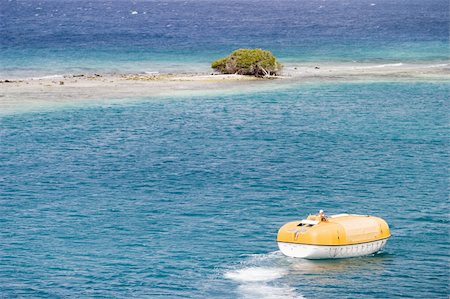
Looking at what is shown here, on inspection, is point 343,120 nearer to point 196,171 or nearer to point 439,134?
point 439,134

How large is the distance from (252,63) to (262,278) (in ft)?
274

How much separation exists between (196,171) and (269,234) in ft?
62.3

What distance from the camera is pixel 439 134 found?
95.6m

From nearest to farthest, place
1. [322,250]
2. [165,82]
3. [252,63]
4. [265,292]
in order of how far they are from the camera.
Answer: [265,292], [322,250], [165,82], [252,63]

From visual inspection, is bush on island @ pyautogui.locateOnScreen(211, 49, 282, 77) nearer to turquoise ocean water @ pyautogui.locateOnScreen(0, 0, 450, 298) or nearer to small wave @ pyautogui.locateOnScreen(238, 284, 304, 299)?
turquoise ocean water @ pyautogui.locateOnScreen(0, 0, 450, 298)

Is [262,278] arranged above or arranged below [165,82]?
below

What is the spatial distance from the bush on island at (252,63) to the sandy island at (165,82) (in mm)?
1646

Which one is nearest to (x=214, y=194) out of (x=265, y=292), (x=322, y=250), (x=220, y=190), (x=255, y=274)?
(x=220, y=190)

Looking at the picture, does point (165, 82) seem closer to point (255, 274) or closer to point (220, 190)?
point (220, 190)

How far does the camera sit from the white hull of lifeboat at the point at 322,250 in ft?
181

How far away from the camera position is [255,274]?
177 feet

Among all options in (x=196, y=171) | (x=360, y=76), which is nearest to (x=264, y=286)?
(x=196, y=171)

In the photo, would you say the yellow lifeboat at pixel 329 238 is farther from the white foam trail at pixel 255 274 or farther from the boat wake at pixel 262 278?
the white foam trail at pixel 255 274

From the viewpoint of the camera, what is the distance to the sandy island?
118 m
